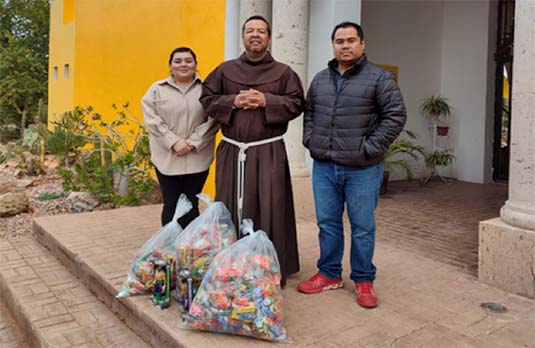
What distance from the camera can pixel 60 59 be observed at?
12.4 m

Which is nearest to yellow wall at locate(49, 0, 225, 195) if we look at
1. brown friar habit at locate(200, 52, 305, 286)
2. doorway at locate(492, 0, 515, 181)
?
brown friar habit at locate(200, 52, 305, 286)

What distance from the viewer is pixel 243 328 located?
2.60 metres

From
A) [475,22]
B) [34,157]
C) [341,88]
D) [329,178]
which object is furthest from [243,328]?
[34,157]

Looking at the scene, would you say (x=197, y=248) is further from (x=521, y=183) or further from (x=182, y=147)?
(x=521, y=183)

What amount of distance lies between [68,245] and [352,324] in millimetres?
2950

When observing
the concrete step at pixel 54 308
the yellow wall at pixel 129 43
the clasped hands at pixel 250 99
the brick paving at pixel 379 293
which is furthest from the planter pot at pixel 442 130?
the concrete step at pixel 54 308

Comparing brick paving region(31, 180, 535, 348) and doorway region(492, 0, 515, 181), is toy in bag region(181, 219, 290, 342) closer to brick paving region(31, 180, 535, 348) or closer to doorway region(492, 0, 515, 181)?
brick paving region(31, 180, 535, 348)

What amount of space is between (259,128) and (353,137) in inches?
25.3

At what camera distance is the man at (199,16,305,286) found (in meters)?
3.26

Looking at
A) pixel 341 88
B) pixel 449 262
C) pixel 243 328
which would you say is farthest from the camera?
pixel 449 262

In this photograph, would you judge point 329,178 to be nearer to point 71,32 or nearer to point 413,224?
point 413,224

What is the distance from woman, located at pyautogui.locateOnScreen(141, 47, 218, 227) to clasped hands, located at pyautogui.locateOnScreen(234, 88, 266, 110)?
444 millimetres

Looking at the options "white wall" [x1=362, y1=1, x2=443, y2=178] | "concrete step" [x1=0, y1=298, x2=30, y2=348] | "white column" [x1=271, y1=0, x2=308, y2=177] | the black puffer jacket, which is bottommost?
"concrete step" [x1=0, y1=298, x2=30, y2=348]

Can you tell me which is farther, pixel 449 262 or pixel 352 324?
pixel 449 262
